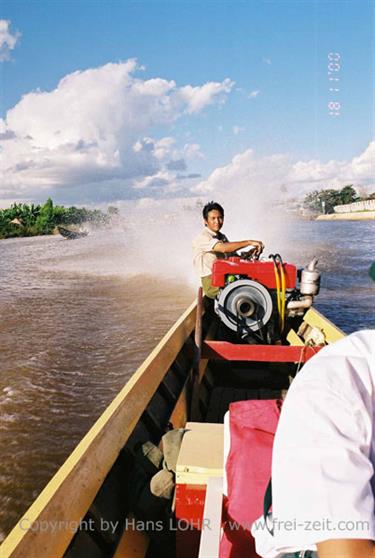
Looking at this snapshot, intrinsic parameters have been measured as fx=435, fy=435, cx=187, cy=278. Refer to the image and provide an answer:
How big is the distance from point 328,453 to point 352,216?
8602 cm

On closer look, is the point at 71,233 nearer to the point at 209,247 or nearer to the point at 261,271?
the point at 209,247

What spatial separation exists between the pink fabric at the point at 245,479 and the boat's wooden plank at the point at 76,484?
0.59m

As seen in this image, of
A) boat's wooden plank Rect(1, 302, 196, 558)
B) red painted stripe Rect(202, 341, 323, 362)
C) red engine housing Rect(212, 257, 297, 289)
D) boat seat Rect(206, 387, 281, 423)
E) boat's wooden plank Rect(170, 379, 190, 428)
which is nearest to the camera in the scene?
boat's wooden plank Rect(1, 302, 196, 558)

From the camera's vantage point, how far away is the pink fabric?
1.46 m

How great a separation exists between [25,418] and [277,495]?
5167mm

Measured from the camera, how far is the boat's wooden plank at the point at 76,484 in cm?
141

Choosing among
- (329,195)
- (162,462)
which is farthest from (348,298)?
(329,195)

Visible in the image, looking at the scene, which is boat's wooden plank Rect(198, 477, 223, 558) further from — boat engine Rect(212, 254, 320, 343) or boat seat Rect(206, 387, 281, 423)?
boat engine Rect(212, 254, 320, 343)

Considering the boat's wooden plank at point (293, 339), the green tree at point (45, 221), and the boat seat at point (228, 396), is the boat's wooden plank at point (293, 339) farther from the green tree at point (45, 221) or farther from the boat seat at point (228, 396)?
the green tree at point (45, 221)

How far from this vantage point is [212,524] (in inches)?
53.7

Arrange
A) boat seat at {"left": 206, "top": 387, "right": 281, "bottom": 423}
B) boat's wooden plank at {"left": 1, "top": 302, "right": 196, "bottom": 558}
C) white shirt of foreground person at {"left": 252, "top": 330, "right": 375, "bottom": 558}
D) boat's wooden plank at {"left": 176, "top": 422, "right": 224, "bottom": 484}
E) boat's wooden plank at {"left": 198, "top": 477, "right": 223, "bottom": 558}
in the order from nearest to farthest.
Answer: white shirt of foreground person at {"left": 252, "top": 330, "right": 375, "bottom": 558}, boat's wooden plank at {"left": 198, "top": 477, "right": 223, "bottom": 558}, boat's wooden plank at {"left": 1, "top": 302, "right": 196, "bottom": 558}, boat's wooden plank at {"left": 176, "top": 422, "right": 224, "bottom": 484}, boat seat at {"left": 206, "top": 387, "right": 281, "bottom": 423}

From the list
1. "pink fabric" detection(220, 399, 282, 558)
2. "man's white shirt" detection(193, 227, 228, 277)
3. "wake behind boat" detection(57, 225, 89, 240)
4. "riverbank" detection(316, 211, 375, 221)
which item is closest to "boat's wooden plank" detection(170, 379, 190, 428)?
"pink fabric" detection(220, 399, 282, 558)

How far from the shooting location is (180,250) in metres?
25.0

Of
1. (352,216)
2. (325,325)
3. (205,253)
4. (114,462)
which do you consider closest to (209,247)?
(205,253)
